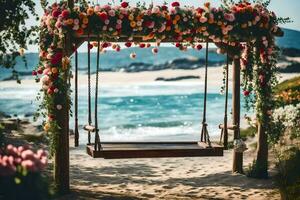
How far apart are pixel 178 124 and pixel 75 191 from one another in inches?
683

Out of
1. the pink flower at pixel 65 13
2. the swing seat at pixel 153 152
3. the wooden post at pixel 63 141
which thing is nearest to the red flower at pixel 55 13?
the pink flower at pixel 65 13

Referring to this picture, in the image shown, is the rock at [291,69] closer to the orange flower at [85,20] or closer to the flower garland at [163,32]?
the flower garland at [163,32]

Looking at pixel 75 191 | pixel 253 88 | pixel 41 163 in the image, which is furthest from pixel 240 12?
pixel 41 163

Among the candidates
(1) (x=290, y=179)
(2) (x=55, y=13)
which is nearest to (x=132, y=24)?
(2) (x=55, y=13)

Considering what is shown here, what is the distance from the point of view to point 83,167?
11.8m

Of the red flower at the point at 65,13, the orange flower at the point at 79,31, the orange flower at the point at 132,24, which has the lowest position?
the orange flower at the point at 79,31

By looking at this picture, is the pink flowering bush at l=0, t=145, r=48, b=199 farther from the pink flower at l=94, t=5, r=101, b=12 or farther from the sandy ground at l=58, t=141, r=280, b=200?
the pink flower at l=94, t=5, r=101, b=12

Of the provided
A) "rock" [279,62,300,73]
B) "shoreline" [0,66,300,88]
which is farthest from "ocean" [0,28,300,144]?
"rock" [279,62,300,73]

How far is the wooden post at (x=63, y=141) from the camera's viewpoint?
8281 millimetres

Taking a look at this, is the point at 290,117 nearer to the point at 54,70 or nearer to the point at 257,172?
the point at 257,172

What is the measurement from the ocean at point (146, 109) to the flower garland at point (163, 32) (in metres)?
6.27

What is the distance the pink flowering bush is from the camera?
199 inches

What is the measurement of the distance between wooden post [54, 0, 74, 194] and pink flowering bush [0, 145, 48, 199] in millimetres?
2768

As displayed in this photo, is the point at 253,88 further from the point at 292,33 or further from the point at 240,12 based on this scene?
the point at 292,33
